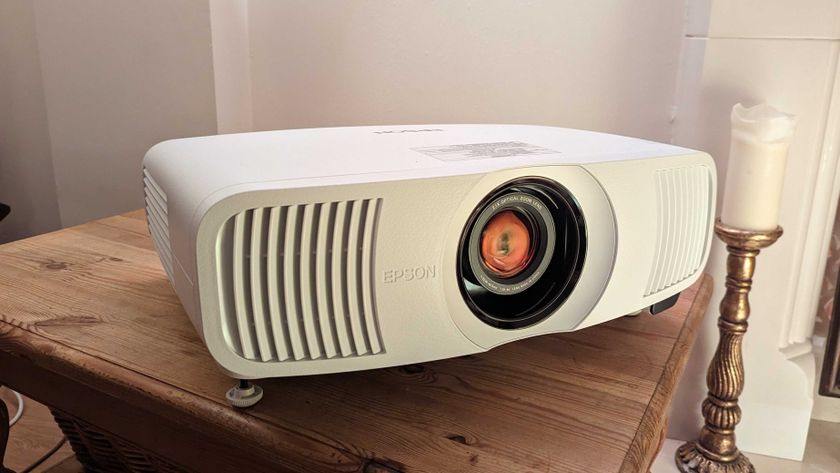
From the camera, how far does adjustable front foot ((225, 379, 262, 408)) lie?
0.50 m

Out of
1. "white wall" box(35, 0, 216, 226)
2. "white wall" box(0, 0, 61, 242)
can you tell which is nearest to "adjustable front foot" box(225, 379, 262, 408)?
"white wall" box(35, 0, 216, 226)

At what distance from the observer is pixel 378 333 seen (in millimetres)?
476

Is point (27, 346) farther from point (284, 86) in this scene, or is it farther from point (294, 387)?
point (284, 86)

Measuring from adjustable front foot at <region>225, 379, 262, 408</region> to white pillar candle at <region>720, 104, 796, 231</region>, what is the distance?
1.74 feet

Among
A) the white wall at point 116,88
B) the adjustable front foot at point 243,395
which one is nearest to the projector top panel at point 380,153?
the adjustable front foot at point 243,395

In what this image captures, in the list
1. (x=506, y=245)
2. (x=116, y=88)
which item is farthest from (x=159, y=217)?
(x=116, y=88)

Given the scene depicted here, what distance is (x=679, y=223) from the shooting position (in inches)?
23.0

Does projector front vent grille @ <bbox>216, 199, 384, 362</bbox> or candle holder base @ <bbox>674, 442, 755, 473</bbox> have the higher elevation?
projector front vent grille @ <bbox>216, 199, 384, 362</bbox>

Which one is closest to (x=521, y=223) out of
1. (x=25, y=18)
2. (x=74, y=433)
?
(x=74, y=433)

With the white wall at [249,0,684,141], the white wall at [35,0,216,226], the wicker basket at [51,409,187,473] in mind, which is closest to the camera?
the wicker basket at [51,409,187,473]

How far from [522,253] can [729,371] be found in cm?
40

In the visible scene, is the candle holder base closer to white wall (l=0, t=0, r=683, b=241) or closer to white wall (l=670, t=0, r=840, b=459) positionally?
white wall (l=670, t=0, r=840, b=459)

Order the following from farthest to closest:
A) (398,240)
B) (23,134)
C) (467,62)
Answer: (23,134) < (467,62) < (398,240)

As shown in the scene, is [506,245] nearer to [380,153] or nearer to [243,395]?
[380,153]
